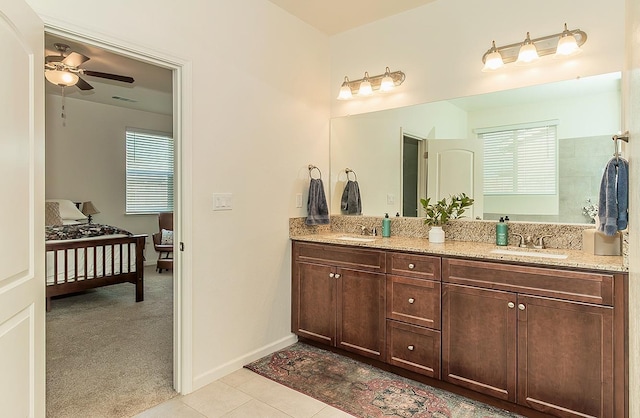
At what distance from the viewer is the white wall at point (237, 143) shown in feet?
7.54

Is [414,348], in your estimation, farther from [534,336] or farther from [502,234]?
[502,234]

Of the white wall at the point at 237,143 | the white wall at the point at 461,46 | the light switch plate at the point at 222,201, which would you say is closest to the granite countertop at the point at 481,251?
the white wall at the point at 237,143

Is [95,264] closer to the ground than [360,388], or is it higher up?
higher up

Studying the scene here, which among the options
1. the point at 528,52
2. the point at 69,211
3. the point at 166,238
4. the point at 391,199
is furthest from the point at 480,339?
the point at 69,211

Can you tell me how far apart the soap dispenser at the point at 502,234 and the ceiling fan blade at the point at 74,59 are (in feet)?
12.1

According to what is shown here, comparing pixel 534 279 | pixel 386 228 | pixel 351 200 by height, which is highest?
pixel 351 200

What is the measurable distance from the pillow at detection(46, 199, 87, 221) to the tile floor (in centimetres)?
410

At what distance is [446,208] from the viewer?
2.84m

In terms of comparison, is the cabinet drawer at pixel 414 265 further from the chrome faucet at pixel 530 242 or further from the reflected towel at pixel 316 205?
the reflected towel at pixel 316 205

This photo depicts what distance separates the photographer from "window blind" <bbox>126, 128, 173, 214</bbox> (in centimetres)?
647

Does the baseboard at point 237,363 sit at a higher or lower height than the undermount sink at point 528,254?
lower

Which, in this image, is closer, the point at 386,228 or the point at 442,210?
the point at 442,210

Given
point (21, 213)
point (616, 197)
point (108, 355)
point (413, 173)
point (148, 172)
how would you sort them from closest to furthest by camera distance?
point (21, 213), point (616, 197), point (108, 355), point (413, 173), point (148, 172)

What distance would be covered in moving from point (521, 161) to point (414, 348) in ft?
4.78
